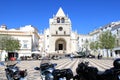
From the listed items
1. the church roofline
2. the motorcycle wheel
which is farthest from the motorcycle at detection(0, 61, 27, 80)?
the church roofline

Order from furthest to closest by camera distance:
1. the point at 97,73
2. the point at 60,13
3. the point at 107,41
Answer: the point at 60,13 < the point at 107,41 < the point at 97,73

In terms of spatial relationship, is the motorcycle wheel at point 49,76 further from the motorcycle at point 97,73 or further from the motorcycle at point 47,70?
the motorcycle at point 97,73

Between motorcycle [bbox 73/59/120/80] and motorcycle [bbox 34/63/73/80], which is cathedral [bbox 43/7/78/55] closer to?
motorcycle [bbox 34/63/73/80]

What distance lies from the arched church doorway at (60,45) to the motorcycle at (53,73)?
83.5 m

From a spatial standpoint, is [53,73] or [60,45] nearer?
[53,73]

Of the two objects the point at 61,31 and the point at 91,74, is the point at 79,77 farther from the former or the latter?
the point at 61,31

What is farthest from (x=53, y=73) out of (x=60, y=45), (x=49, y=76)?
(x=60, y=45)

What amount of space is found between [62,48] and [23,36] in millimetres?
22555

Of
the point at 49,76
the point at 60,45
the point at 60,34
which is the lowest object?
the point at 49,76

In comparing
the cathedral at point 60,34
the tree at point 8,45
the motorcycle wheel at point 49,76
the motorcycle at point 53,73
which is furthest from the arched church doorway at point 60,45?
the motorcycle wheel at point 49,76

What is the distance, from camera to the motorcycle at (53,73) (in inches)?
309

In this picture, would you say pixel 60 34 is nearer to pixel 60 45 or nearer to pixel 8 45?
pixel 60 45

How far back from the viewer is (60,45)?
311 feet

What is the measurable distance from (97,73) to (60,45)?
87.6 m
